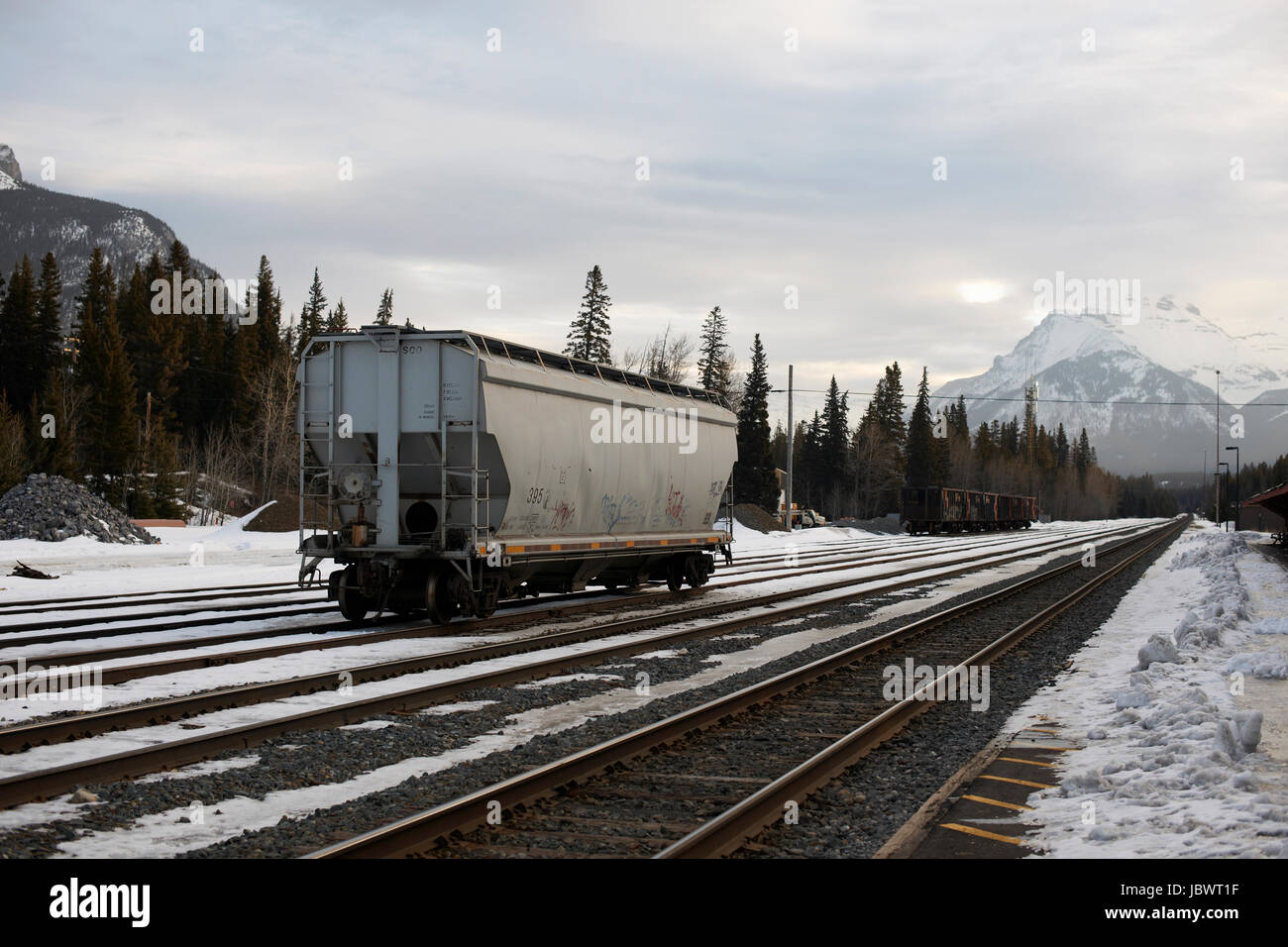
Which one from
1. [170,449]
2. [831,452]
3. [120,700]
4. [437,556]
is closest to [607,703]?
[120,700]

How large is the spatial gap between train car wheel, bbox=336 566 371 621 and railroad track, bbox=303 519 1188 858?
7.41 metres

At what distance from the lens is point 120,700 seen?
10.2 m

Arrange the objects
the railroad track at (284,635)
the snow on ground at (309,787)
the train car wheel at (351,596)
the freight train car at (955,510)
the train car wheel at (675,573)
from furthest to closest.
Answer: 1. the freight train car at (955,510)
2. the train car wheel at (675,573)
3. the train car wheel at (351,596)
4. the railroad track at (284,635)
5. the snow on ground at (309,787)

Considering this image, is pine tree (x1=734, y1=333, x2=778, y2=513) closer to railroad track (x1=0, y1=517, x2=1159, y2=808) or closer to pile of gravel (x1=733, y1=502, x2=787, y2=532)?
pile of gravel (x1=733, y1=502, x2=787, y2=532)

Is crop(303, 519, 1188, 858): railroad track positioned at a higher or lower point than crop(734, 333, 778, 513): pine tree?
lower

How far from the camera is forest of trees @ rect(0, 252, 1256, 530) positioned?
63.6m

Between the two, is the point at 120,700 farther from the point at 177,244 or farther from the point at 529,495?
the point at 177,244

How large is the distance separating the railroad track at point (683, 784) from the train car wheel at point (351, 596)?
7.41 meters

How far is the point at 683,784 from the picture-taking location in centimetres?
761

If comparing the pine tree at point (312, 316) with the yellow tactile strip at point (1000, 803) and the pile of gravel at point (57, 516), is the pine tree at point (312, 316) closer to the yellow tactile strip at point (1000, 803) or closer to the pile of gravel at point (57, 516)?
Result: the pile of gravel at point (57, 516)

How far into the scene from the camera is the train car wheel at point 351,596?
16.3 metres

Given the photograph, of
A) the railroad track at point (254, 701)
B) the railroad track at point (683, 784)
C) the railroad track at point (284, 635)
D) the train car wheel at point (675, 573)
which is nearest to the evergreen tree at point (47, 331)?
the railroad track at point (284, 635)

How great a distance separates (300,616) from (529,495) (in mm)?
4393

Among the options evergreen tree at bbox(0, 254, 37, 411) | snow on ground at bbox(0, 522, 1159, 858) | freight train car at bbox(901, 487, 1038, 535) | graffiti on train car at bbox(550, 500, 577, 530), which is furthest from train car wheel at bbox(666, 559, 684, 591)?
evergreen tree at bbox(0, 254, 37, 411)
